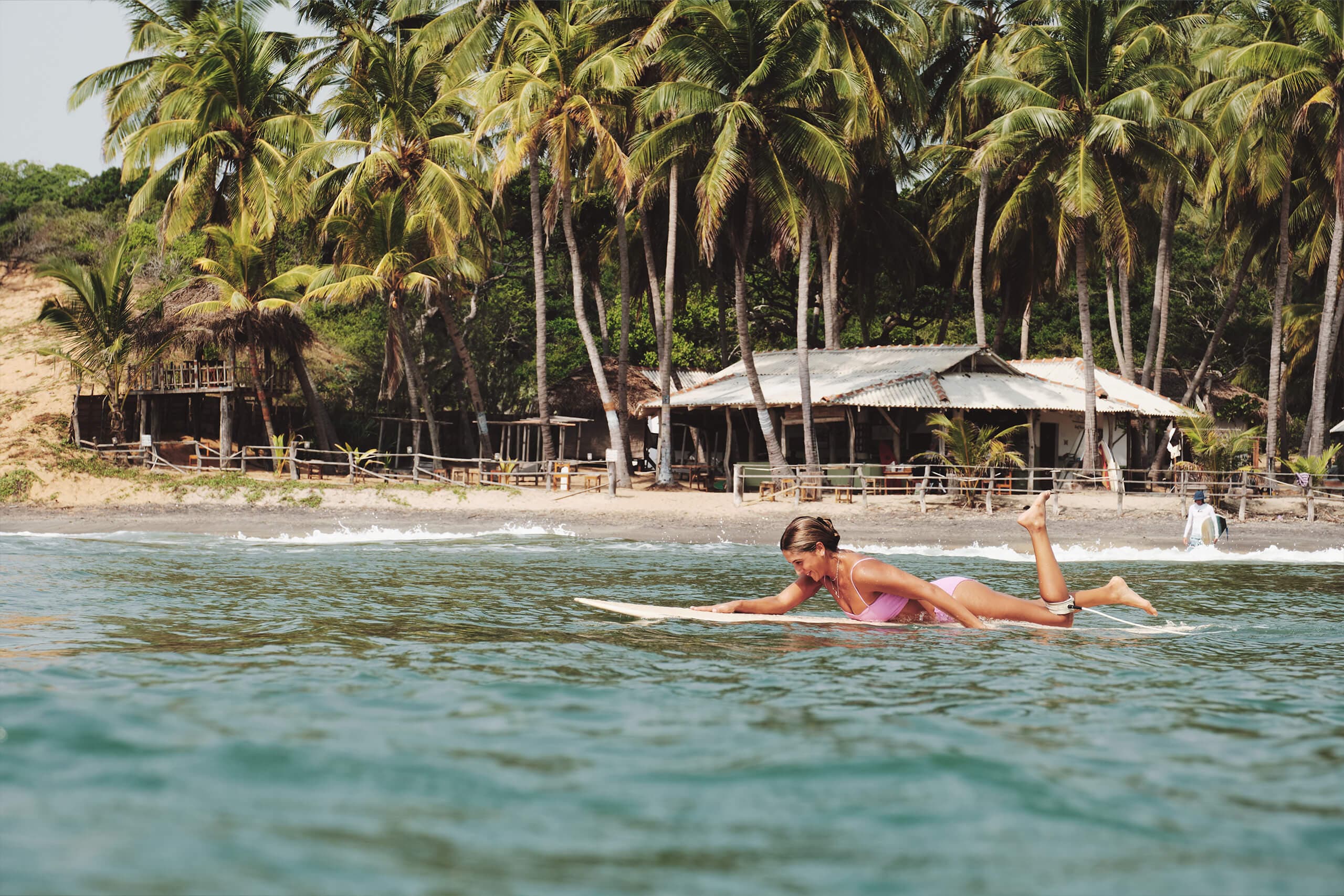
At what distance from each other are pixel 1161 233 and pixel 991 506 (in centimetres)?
1177

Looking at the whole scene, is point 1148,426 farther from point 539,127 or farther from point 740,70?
point 539,127

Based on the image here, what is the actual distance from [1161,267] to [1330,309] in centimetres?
511

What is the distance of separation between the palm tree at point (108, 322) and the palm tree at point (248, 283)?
1910mm

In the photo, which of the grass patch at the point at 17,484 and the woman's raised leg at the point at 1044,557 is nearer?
the woman's raised leg at the point at 1044,557

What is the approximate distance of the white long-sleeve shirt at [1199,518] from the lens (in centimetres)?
1741

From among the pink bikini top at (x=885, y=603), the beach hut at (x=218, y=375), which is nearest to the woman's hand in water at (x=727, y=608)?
the pink bikini top at (x=885, y=603)

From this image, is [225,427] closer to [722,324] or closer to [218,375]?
[218,375]

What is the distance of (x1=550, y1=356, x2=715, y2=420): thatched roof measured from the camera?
33094 millimetres

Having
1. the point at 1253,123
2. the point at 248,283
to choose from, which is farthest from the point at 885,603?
the point at 248,283

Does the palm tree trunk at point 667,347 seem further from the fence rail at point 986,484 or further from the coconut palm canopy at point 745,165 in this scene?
the fence rail at point 986,484

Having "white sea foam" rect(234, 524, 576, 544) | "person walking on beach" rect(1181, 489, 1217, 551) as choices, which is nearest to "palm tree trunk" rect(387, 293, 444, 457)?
"white sea foam" rect(234, 524, 576, 544)

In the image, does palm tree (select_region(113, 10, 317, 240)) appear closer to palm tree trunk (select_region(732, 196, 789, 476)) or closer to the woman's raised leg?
palm tree trunk (select_region(732, 196, 789, 476))

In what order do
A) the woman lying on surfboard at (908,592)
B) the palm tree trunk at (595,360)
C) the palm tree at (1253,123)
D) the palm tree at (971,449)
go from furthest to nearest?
the palm tree trunk at (595,360)
the palm tree at (1253,123)
the palm tree at (971,449)
the woman lying on surfboard at (908,592)

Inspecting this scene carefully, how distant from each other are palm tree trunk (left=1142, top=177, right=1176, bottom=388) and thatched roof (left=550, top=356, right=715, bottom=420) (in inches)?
515
